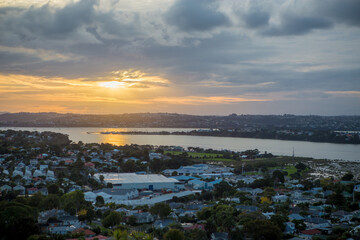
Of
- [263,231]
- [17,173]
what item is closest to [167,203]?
[263,231]

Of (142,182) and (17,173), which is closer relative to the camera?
(142,182)

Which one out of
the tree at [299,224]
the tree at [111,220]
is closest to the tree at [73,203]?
the tree at [111,220]

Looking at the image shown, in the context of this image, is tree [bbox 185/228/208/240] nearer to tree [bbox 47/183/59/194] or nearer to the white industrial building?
tree [bbox 47/183/59/194]

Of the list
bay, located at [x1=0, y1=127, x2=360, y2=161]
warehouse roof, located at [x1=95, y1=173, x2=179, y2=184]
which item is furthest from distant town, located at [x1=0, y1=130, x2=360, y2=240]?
bay, located at [x1=0, y1=127, x2=360, y2=161]

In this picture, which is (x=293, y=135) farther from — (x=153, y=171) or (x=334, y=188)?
(x=334, y=188)

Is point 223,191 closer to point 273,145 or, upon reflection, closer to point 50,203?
point 50,203

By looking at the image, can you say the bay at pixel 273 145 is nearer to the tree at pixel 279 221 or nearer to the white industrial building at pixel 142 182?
the white industrial building at pixel 142 182
